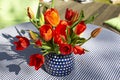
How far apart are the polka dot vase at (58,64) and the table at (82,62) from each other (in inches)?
1.4

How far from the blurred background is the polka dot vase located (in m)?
1.29

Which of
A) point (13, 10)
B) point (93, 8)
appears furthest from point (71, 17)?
point (93, 8)

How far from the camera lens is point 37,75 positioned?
1441 millimetres

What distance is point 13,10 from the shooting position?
8.51ft

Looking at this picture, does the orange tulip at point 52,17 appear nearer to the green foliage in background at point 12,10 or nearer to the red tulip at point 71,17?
the red tulip at point 71,17

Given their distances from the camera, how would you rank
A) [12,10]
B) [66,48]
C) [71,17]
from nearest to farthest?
[66,48] < [71,17] < [12,10]

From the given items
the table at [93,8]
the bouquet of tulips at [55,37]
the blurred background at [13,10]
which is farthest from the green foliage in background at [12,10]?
the bouquet of tulips at [55,37]

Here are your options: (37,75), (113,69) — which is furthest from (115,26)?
(37,75)

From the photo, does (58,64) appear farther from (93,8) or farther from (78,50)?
(93,8)

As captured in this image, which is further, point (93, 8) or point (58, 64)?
point (93, 8)

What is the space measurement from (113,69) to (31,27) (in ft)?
2.72

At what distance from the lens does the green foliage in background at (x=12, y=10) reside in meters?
2.52

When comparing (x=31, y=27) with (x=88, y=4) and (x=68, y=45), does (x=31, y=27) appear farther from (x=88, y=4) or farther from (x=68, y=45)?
(x=88, y=4)

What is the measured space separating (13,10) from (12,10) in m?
0.01
